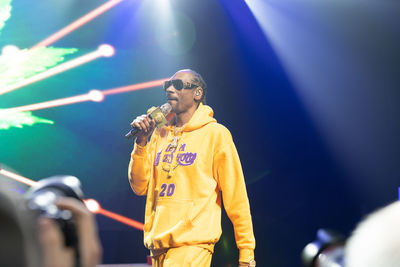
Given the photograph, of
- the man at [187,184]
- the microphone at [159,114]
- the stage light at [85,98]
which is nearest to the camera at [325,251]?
the man at [187,184]

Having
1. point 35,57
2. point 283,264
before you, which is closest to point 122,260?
point 283,264

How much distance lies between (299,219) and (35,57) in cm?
291

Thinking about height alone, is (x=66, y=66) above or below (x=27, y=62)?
below

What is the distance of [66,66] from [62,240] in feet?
13.2

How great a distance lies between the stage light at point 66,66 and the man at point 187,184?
1394 millimetres

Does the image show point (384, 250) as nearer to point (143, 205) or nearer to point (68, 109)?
point (143, 205)

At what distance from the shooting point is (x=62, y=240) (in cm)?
44

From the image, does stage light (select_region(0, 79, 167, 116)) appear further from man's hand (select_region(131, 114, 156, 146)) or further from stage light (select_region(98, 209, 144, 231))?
man's hand (select_region(131, 114, 156, 146))

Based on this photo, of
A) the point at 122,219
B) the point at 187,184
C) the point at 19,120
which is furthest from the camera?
the point at 19,120

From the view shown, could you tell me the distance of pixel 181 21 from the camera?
4.22 m

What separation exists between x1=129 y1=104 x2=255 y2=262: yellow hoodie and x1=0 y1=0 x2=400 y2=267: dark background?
3.93 ft

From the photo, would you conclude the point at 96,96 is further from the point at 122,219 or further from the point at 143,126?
the point at 143,126

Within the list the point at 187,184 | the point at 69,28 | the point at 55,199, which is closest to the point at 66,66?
the point at 69,28

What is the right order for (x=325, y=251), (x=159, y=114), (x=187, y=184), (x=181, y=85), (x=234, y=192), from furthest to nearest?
(x=181, y=85)
(x=159, y=114)
(x=234, y=192)
(x=187, y=184)
(x=325, y=251)
